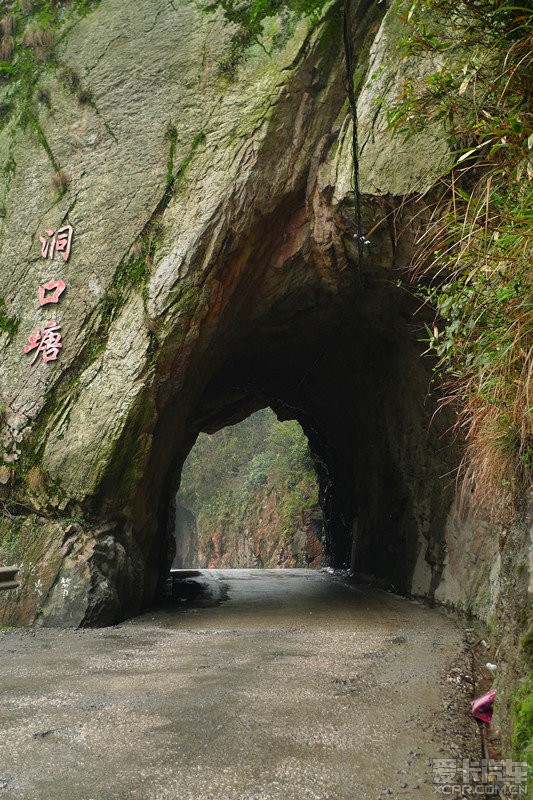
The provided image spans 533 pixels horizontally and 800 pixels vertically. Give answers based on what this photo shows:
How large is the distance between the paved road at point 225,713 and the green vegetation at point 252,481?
44.5 ft

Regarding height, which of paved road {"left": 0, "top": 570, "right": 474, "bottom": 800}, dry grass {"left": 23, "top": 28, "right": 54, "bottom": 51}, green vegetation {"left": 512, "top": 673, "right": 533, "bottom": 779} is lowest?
paved road {"left": 0, "top": 570, "right": 474, "bottom": 800}

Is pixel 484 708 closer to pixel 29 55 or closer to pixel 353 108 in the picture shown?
pixel 353 108

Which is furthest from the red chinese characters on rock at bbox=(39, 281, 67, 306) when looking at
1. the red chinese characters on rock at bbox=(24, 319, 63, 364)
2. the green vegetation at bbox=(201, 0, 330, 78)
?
the green vegetation at bbox=(201, 0, 330, 78)

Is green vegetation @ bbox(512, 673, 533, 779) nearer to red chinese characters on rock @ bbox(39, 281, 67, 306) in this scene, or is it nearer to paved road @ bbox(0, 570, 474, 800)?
paved road @ bbox(0, 570, 474, 800)

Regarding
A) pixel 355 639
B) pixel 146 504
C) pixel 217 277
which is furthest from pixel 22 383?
pixel 355 639

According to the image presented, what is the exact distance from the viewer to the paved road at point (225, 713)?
2178 millimetres

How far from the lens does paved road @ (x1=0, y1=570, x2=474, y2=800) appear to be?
2178 mm

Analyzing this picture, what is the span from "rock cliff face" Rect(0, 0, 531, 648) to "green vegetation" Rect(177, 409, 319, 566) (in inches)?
435

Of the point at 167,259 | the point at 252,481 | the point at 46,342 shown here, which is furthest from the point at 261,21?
the point at 252,481

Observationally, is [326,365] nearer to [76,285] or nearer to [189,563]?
[76,285]

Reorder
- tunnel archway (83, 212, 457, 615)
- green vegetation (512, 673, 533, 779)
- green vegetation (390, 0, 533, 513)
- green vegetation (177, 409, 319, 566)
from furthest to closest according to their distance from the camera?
green vegetation (177, 409, 319, 566) → tunnel archway (83, 212, 457, 615) → green vegetation (390, 0, 533, 513) → green vegetation (512, 673, 533, 779)

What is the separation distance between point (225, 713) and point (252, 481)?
2095 centimetres

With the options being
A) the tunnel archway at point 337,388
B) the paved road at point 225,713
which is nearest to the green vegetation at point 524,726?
the paved road at point 225,713

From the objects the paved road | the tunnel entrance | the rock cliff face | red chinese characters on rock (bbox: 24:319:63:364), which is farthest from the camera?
the tunnel entrance
